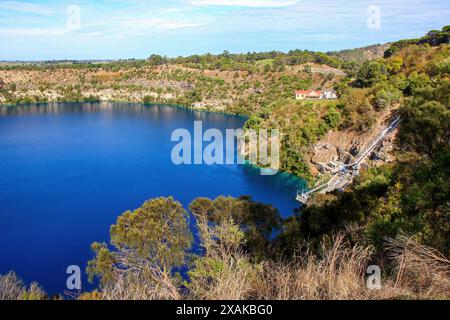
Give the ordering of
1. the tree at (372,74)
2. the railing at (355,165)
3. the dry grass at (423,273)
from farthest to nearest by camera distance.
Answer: the tree at (372,74) < the railing at (355,165) < the dry grass at (423,273)

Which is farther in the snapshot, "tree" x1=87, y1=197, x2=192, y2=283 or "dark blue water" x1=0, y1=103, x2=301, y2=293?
"dark blue water" x1=0, y1=103, x2=301, y2=293

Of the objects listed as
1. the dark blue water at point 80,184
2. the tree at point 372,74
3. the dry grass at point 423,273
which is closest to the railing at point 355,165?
the dark blue water at point 80,184

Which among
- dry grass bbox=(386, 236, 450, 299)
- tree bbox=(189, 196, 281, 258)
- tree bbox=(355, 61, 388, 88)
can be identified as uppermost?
tree bbox=(355, 61, 388, 88)

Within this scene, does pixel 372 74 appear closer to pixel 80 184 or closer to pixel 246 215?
pixel 246 215

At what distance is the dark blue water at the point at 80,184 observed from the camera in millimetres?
20031

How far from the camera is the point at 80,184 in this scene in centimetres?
3025

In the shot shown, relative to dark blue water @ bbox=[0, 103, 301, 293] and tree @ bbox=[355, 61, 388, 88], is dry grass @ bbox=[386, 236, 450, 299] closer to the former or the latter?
dark blue water @ bbox=[0, 103, 301, 293]

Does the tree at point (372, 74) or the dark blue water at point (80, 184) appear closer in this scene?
the dark blue water at point (80, 184)

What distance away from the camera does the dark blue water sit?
789 inches

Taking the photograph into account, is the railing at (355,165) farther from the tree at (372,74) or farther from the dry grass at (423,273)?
the dry grass at (423,273)

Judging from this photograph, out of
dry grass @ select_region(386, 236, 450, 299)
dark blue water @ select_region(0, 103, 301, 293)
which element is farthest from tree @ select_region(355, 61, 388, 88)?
dry grass @ select_region(386, 236, 450, 299)

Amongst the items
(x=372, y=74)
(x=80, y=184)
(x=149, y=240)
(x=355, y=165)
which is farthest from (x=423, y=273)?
(x=372, y=74)

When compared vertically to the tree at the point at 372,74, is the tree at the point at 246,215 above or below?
below
